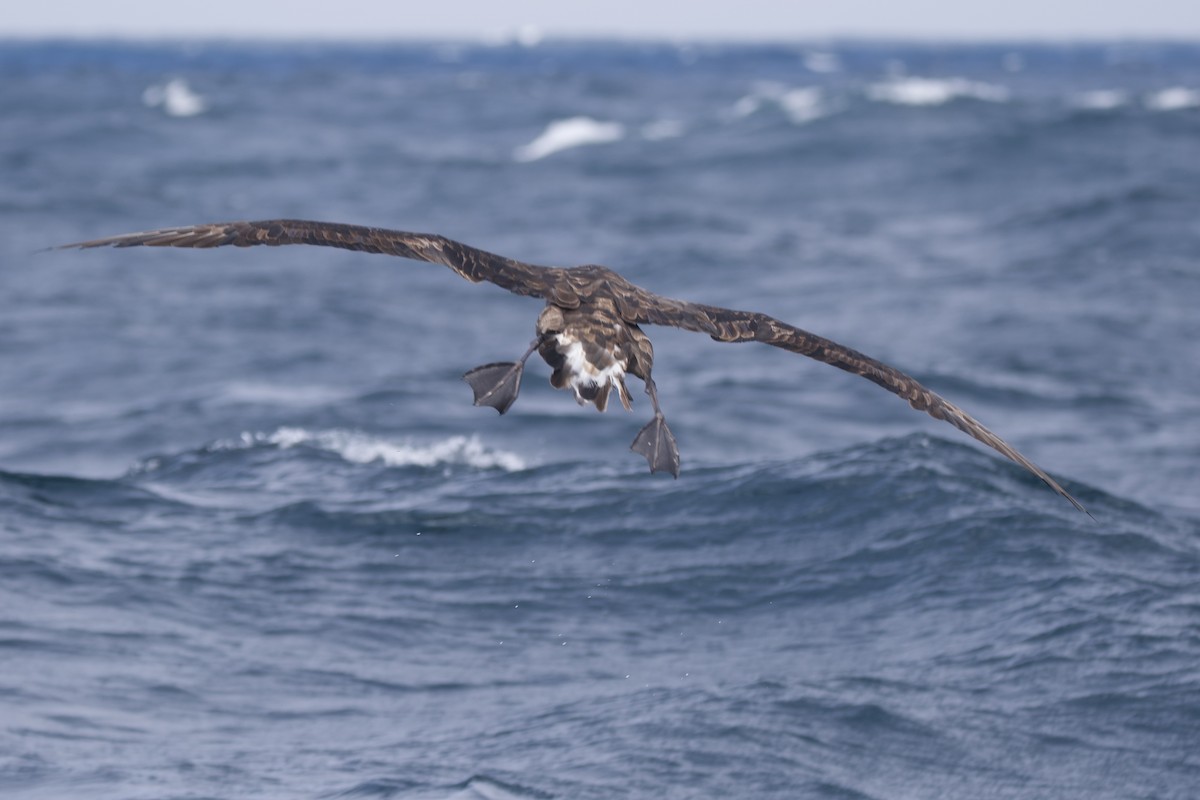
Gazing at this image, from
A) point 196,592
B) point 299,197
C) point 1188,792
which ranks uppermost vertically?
point 299,197

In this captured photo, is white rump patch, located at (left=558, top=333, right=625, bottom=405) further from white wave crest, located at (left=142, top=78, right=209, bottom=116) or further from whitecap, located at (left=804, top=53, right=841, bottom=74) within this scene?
whitecap, located at (left=804, top=53, right=841, bottom=74)

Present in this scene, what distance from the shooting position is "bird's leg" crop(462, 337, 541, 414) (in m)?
9.37

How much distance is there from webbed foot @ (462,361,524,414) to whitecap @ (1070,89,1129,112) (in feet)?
128

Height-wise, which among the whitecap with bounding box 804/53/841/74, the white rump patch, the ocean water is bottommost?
the ocean water

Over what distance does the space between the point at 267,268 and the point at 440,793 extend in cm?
2111

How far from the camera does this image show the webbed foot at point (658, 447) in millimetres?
9406

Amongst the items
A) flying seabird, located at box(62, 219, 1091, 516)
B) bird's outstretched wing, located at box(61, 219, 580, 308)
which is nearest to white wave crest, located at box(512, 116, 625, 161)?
flying seabird, located at box(62, 219, 1091, 516)

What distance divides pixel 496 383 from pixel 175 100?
52.4 metres

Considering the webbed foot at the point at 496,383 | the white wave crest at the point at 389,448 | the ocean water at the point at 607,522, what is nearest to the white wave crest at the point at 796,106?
the ocean water at the point at 607,522

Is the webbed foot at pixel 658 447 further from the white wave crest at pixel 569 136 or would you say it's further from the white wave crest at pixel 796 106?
the white wave crest at pixel 796 106

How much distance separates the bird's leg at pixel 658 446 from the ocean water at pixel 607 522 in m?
1.99

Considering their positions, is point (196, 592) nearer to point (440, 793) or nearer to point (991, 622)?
point (440, 793)

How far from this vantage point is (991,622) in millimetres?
12531

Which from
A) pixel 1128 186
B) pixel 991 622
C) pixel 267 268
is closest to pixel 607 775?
pixel 991 622
